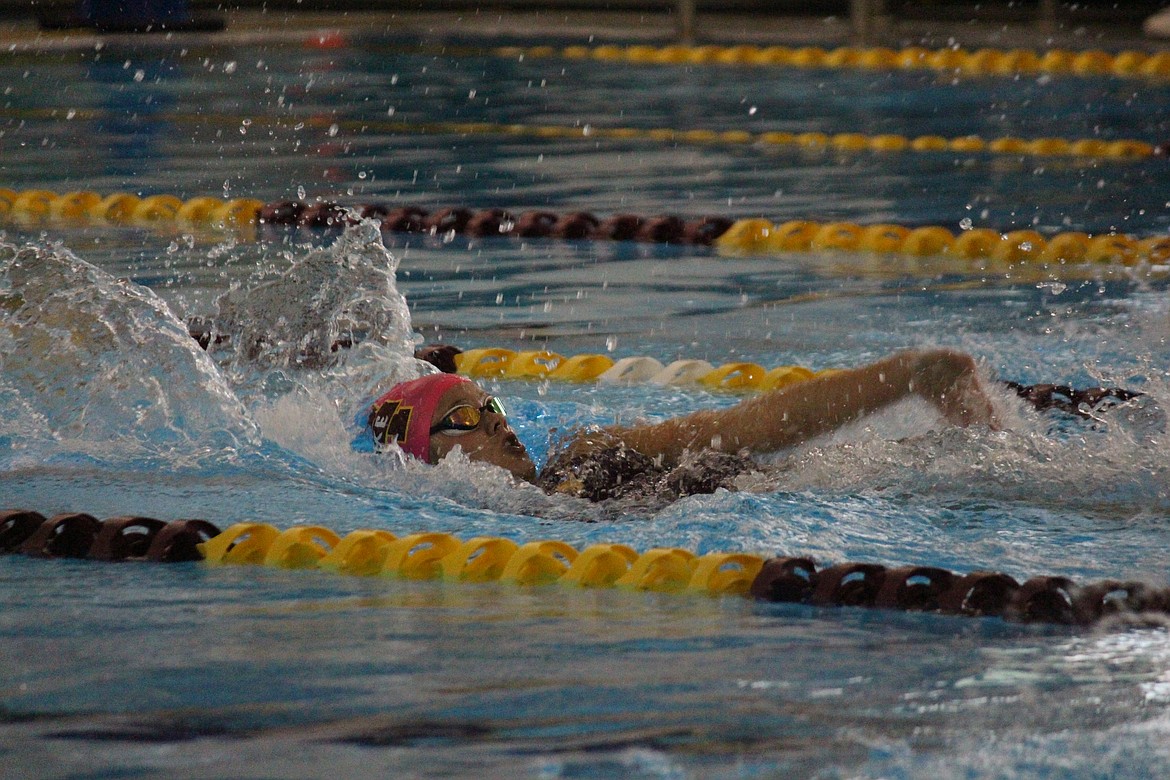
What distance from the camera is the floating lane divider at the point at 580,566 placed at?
3211 millimetres

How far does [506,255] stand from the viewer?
26.0 feet

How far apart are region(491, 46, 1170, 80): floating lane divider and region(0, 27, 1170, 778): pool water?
402cm

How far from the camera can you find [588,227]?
8.12m

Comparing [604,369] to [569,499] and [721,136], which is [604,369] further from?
[721,136]

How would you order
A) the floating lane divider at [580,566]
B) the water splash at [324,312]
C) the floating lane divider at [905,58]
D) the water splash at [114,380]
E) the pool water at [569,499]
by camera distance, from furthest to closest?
the floating lane divider at [905,58]
the water splash at [324,312]
the water splash at [114,380]
the floating lane divider at [580,566]
the pool water at [569,499]

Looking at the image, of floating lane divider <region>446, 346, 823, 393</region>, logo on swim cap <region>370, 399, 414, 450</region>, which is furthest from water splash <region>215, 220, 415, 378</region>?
logo on swim cap <region>370, 399, 414, 450</region>

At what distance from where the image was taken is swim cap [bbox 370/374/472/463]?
409cm

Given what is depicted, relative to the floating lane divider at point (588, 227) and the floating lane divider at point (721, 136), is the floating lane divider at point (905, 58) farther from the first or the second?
the floating lane divider at point (588, 227)

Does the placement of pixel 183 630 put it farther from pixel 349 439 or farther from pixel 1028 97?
pixel 1028 97

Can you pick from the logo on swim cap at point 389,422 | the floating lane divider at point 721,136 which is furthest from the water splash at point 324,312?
the floating lane divider at point 721,136

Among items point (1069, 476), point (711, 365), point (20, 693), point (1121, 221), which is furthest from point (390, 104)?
point (20, 693)

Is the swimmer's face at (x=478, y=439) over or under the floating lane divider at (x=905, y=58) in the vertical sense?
under

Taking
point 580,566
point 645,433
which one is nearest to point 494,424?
point 645,433

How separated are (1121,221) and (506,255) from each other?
2800 millimetres
